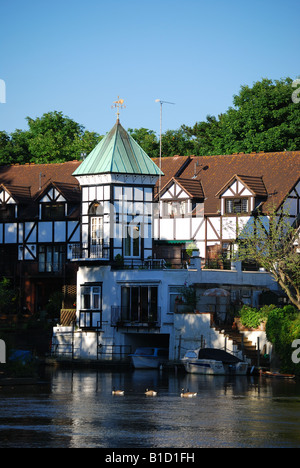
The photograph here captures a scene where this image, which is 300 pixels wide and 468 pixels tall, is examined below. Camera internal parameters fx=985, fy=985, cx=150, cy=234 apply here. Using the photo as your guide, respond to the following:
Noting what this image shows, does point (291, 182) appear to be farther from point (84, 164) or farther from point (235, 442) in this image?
point (235, 442)

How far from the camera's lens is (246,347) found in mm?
55562

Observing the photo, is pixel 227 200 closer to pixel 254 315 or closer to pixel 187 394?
pixel 254 315

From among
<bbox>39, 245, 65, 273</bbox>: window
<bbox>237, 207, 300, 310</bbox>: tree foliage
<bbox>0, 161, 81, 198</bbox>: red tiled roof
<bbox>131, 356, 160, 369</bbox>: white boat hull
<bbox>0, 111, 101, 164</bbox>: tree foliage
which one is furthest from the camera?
<bbox>0, 111, 101, 164</bbox>: tree foliage

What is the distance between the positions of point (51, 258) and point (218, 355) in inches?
874

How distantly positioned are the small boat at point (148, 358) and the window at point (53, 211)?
1712cm

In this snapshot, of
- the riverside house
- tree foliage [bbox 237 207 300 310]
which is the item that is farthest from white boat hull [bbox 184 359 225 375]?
tree foliage [bbox 237 207 300 310]

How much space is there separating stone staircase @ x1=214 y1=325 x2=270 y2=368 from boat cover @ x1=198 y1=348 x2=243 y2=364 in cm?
182

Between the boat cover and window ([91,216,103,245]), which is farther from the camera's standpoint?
window ([91,216,103,245])

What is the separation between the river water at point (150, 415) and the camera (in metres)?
25.8

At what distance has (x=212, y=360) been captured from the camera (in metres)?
52.9

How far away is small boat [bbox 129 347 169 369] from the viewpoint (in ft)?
188

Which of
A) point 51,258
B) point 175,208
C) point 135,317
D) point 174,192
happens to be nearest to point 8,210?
point 51,258

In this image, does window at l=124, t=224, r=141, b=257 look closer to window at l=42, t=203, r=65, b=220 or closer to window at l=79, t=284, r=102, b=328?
window at l=79, t=284, r=102, b=328
